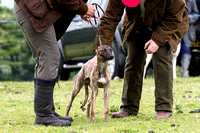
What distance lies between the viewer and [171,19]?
174 inches

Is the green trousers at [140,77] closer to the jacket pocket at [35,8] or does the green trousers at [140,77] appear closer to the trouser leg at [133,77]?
the trouser leg at [133,77]

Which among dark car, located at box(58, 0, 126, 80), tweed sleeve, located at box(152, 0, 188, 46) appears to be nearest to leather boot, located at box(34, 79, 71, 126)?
tweed sleeve, located at box(152, 0, 188, 46)

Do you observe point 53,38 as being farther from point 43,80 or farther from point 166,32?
point 166,32

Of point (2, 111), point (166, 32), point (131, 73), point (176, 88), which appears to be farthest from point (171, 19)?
point (176, 88)

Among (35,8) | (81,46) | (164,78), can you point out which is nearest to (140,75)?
(164,78)

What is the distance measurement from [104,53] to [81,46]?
5.54m

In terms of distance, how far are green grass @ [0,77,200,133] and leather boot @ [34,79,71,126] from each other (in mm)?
132

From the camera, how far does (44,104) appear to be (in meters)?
4.05

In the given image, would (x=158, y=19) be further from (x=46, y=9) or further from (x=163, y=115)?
(x=46, y=9)

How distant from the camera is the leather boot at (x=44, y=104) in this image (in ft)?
13.3

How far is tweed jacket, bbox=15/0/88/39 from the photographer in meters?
3.82

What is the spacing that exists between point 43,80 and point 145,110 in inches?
83.5

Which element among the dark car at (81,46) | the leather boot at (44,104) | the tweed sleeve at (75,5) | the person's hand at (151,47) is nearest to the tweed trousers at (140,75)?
the person's hand at (151,47)

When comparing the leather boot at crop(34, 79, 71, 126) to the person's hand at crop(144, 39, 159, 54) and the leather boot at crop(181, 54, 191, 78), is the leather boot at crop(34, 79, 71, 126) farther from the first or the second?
the leather boot at crop(181, 54, 191, 78)
